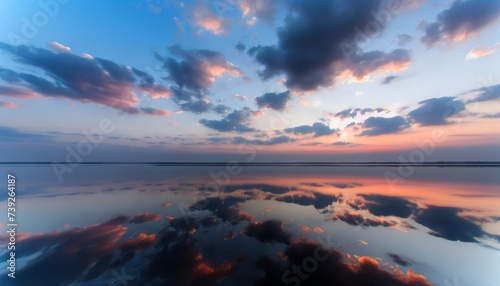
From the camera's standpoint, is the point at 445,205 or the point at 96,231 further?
the point at 445,205

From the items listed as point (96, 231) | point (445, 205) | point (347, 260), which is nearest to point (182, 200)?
point (96, 231)

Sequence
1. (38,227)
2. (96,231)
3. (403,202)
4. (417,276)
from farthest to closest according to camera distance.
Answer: (403,202), (38,227), (96,231), (417,276)

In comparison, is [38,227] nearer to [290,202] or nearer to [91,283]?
[91,283]

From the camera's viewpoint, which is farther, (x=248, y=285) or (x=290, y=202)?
(x=290, y=202)

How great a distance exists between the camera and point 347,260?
8.72 metres

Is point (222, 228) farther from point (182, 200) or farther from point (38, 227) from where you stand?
point (38, 227)

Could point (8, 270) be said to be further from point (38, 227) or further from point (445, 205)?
point (445, 205)

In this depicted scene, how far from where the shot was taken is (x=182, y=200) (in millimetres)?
19594

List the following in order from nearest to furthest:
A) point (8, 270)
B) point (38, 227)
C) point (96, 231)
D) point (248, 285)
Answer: point (248, 285)
point (8, 270)
point (96, 231)
point (38, 227)

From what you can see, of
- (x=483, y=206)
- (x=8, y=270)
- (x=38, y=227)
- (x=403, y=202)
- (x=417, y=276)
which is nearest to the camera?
(x=417, y=276)

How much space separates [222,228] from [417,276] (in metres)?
9.68

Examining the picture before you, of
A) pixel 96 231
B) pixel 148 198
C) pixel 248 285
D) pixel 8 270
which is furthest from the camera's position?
pixel 148 198

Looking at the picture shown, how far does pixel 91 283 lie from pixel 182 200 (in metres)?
12.4

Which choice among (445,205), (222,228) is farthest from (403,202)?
(222,228)
